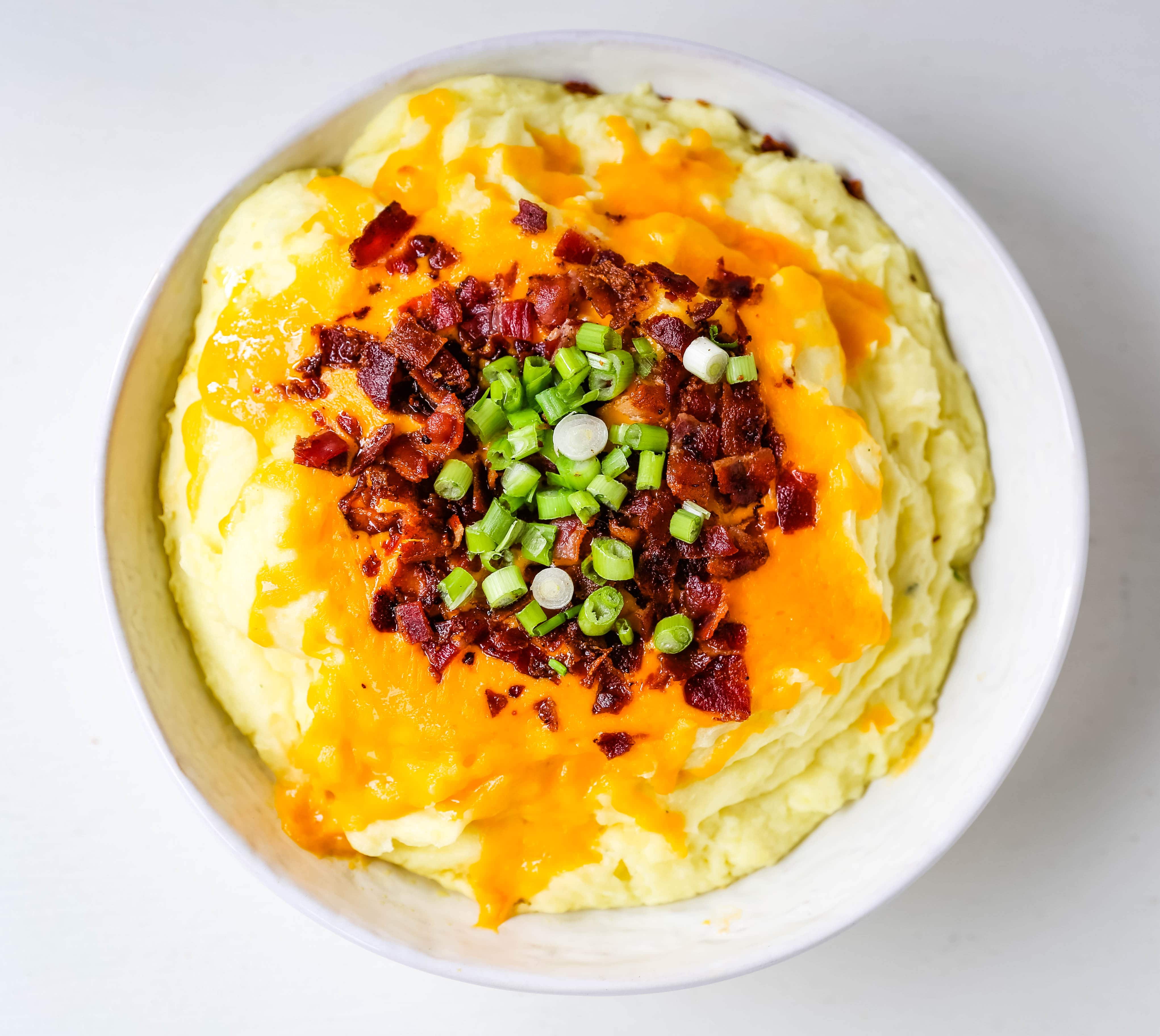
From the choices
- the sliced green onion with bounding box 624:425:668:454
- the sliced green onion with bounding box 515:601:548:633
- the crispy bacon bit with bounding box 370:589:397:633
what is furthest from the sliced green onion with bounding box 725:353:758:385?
the crispy bacon bit with bounding box 370:589:397:633

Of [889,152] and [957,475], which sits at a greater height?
[889,152]

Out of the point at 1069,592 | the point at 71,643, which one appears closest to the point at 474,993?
the point at 71,643

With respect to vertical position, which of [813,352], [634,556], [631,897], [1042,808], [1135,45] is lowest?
[631,897]

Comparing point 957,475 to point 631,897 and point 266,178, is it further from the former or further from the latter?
point 266,178

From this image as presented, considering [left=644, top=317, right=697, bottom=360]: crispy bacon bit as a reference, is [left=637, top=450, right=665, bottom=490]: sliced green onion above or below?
below

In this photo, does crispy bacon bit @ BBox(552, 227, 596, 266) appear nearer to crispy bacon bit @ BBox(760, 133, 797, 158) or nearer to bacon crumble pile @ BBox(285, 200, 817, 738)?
bacon crumble pile @ BBox(285, 200, 817, 738)

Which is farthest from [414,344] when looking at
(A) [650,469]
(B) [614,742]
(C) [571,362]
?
(B) [614,742]

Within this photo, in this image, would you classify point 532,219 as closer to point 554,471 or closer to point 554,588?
point 554,471
